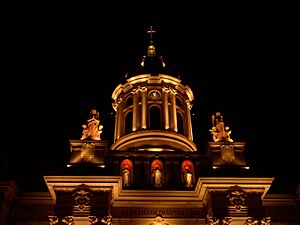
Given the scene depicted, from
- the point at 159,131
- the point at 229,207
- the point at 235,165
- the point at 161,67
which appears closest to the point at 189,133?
the point at 159,131

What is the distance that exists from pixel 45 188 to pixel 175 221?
7.92 metres

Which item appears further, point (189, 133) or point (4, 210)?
point (189, 133)

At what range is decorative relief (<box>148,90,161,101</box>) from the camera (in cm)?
3592

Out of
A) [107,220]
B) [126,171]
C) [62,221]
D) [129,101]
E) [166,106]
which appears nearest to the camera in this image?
[62,221]

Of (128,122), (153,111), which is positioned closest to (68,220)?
(128,122)

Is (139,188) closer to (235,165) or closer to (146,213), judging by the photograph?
(146,213)

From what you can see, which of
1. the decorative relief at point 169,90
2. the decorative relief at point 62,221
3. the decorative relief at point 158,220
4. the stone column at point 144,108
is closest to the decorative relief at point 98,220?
the decorative relief at point 62,221

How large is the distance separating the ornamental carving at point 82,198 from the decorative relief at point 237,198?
751cm

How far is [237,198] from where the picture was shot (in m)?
24.6

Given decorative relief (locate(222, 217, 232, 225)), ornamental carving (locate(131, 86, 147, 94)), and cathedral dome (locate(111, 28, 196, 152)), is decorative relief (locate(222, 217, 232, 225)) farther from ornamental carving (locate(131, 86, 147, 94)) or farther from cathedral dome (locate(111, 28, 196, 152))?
ornamental carving (locate(131, 86, 147, 94))

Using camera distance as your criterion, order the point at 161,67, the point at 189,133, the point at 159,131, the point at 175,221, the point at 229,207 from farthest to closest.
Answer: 1. the point at 161,67
2. the point at 189,133
3. the point at 159,131
4. the point at 175,221
5. the point at 229,207

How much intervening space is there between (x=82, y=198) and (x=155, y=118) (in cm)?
1206

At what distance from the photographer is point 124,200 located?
2602cm

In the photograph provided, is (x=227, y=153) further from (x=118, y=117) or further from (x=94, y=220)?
(x=118, y=117)
